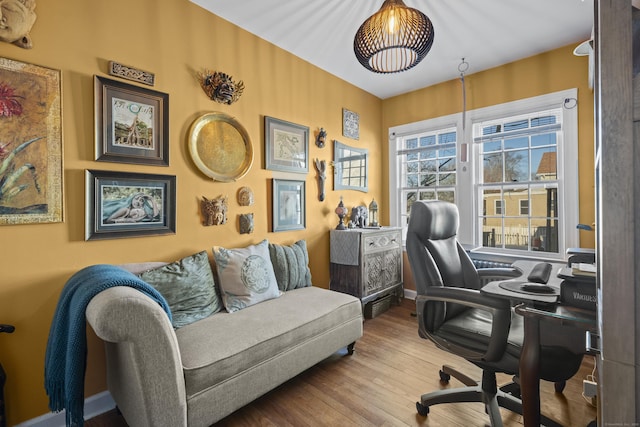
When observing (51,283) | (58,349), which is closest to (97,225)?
(51,283)

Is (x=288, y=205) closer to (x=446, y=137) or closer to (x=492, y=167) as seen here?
(x=446, y=137)

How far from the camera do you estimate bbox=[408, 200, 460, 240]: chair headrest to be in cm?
191

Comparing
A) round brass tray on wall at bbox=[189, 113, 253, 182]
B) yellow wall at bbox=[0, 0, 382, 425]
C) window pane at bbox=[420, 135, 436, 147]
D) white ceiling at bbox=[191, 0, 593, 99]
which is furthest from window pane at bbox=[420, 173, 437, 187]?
round brass tray on wall at bbox=[189, 113, 253, 182]

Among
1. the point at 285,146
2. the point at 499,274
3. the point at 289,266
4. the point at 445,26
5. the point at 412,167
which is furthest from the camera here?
the point at 412,167

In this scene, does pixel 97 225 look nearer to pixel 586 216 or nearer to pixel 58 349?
pixel 58 349

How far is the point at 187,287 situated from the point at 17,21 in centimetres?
169

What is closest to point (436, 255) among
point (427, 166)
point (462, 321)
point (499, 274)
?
point (462, 321)

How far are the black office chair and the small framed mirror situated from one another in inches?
64.4

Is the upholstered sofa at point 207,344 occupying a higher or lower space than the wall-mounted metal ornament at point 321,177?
lower

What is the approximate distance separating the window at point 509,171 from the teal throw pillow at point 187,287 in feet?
9.31

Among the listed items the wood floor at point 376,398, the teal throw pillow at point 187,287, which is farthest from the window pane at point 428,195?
the teal throw pillow at point 187,287

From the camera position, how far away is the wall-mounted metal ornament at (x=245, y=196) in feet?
8.38

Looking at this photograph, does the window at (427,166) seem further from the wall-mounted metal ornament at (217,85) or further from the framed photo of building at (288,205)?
the wall-mounted metal ornament at (217,85)

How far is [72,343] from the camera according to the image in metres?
1.26
